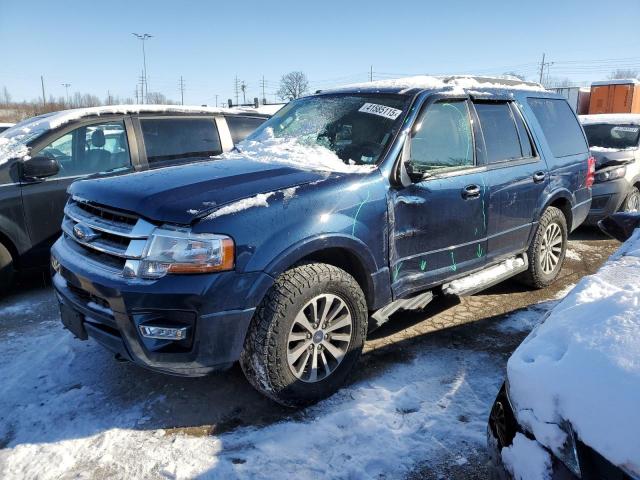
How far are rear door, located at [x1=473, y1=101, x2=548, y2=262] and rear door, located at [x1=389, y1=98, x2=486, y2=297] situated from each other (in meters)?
0.16

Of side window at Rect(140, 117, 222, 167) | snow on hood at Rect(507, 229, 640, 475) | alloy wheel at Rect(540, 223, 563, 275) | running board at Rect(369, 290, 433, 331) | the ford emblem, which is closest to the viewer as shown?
snow on hood at Rect(507, 229, 640, 475)

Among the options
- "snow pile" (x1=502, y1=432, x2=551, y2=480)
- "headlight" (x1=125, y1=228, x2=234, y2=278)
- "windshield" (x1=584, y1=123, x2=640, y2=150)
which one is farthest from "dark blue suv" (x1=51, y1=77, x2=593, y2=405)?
"windshield" (x1=584, y1=123, x2=640, y2=150)

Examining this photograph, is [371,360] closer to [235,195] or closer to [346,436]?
[346,436]

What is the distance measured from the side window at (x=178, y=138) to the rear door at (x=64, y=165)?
0.86 feet

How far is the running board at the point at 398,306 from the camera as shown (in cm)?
335

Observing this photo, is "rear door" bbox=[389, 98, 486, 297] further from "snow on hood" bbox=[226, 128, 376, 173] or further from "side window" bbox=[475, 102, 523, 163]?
"snow on hood" bbox=[226, 128, 376, 173]

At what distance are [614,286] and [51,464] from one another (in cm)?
272

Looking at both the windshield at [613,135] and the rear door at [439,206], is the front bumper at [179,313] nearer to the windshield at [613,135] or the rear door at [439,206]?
the rear door at [439,206]

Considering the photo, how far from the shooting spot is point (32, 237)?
183 inches

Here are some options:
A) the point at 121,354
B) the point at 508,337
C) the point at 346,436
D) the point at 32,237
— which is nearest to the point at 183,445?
the point at 121,354

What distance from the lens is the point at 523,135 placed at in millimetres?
4398

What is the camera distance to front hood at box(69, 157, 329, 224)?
2543 mm

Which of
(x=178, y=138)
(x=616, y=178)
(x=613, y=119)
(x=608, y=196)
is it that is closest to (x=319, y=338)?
(x=178, y=138)

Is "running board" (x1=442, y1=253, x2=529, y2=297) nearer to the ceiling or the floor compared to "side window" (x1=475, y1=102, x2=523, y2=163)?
nearer to the floor
